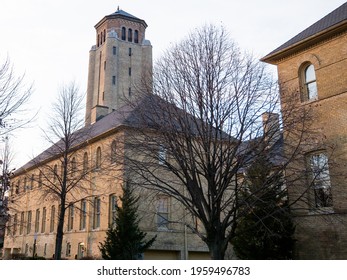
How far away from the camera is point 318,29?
18.7 meters

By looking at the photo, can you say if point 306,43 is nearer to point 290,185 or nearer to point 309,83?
point 309,83

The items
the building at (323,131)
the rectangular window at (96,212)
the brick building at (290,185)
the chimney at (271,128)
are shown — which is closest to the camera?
the chimney at (271,128)

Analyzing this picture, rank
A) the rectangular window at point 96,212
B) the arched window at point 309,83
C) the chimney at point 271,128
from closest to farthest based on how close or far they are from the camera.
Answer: the chimney at point 271,128 < the arched window at point 309,83 < the rectangular window at point 96,212

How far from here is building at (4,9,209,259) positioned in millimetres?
26016

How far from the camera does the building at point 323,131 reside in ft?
55.4

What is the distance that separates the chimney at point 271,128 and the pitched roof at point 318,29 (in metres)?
4.85

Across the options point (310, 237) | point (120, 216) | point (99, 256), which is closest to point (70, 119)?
point (120, 216)

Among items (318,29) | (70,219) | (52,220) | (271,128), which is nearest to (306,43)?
(318,29)

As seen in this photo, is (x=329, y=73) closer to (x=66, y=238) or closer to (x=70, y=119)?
(x=70, y=119)

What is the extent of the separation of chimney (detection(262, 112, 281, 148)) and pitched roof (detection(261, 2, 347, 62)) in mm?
4849

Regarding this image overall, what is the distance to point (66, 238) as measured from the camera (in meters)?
33.9

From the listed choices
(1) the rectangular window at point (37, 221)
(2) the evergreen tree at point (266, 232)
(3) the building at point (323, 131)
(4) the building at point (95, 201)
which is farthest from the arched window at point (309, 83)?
(1) the rectangular window at point (37, 221)

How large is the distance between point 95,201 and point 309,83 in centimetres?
1817

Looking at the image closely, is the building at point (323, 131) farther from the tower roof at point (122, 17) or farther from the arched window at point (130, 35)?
the tower roof at point (122, 17)
